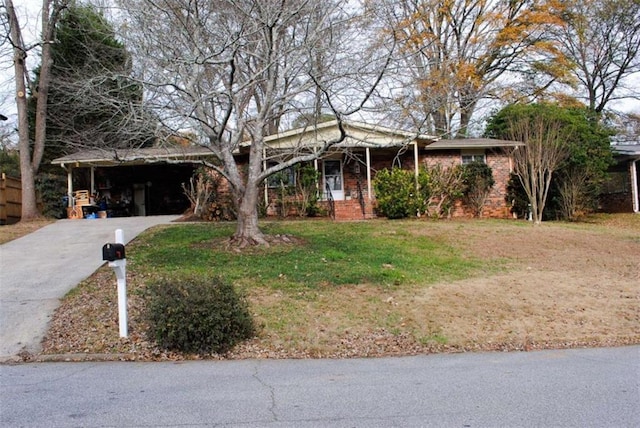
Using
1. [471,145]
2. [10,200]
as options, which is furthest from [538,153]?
[10,200]

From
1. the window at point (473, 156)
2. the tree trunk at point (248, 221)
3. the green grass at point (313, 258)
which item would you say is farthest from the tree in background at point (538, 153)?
the tree trunk at point (248, 221)

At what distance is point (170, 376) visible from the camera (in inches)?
209

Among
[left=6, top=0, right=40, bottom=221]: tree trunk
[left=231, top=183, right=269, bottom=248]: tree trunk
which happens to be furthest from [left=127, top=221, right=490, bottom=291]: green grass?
[left=6, top=0, right=40, bottom=221]: tree trunk

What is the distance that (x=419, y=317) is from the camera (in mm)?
7570

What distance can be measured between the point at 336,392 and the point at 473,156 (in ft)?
61.5

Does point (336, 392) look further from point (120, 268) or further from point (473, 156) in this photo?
point (473, 156)

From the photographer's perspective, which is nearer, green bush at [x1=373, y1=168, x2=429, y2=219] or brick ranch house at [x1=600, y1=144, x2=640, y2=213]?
green bush at [x1=373, y1=168, x2=429, y2=219]

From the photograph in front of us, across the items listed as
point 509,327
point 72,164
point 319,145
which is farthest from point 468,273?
point 72,164

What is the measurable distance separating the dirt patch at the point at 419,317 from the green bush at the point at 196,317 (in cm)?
19

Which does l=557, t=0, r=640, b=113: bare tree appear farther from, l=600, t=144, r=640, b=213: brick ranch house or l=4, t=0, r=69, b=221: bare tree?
l=4, t=0, r=69, b=221: bare tree

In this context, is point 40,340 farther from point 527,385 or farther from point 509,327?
point 509,327

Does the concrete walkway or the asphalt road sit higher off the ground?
the concrete walkway

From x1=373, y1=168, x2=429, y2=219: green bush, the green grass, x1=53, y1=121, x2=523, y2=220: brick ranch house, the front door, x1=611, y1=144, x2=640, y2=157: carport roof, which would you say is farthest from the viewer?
x1=611, y1=144, x2=640, y2=157: carport roof

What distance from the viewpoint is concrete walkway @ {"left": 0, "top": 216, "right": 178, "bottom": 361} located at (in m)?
7.08
